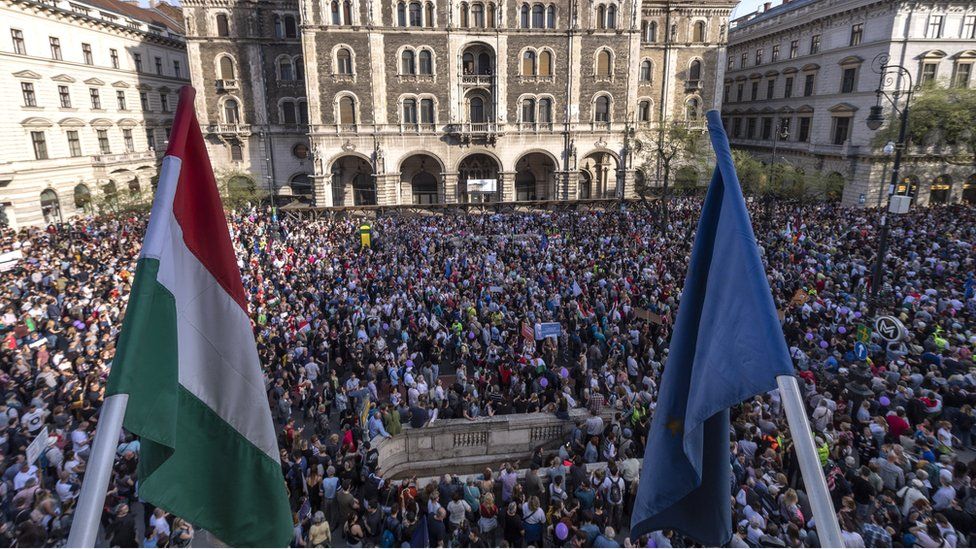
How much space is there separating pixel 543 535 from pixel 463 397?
13.0 ft

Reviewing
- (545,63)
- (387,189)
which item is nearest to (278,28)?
(387,189)

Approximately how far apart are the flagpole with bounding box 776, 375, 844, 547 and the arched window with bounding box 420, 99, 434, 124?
40.1m

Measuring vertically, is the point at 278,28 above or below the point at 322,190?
above

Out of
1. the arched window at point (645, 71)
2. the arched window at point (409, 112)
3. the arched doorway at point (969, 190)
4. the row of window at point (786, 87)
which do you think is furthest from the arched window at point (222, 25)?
the arched doorway at point (969, 190)

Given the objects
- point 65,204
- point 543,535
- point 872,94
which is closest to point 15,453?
point 543,535

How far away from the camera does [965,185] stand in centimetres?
3675

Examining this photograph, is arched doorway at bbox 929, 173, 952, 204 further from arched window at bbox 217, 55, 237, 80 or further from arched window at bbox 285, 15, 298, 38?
arched window at bbox 217, 55, 237, 80

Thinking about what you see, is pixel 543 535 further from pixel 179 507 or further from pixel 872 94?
pixel 872 94

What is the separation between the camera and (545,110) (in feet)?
138

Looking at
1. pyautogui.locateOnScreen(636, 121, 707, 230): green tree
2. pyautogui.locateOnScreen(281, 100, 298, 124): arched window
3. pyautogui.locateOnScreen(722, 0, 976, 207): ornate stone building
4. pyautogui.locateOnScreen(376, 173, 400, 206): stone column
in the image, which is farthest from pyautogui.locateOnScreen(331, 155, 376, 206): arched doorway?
pyautogui.locateOnScreen(722, 0, 976, 207): ornate stone building

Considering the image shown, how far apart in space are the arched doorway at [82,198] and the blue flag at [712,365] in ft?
129

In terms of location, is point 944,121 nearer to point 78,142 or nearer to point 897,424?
point 897,424

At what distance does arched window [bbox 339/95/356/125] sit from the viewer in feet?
131

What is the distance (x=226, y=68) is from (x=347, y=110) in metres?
9.85
